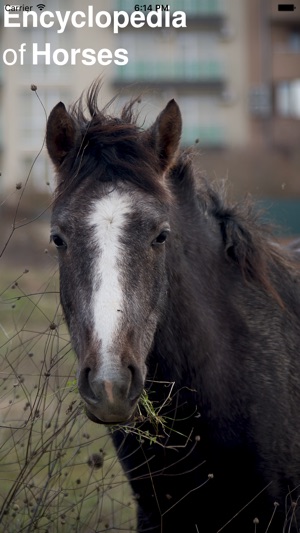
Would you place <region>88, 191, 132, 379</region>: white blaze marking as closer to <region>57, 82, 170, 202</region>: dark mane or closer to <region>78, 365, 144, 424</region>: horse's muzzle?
<region>78, 365, 144, 424</region>: horse's muzzle

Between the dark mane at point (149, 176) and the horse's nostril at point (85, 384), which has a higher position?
the dark mane at point (149, 176)

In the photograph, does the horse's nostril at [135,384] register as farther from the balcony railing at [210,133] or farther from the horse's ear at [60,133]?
the balcony railing at [210,133]

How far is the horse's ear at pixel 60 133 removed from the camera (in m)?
4.72

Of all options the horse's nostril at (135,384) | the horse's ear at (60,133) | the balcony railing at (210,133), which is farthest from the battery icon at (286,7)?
the balcony railing at (210,133)

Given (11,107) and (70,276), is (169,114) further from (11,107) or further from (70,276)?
(11,107)

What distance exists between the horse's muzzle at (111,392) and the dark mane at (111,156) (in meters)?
1.00

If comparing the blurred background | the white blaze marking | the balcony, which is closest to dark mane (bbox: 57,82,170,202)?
the white blaze marking

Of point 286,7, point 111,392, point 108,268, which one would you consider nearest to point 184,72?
point 286,7

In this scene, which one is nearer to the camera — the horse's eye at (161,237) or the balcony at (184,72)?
the horse's eye at (161,237)

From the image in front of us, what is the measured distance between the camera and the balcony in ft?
149

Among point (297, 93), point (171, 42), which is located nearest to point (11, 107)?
point (171, 42)

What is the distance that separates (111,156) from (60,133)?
338 millimetres

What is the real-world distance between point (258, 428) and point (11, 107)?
1603 inches

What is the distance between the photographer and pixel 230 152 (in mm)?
34969
